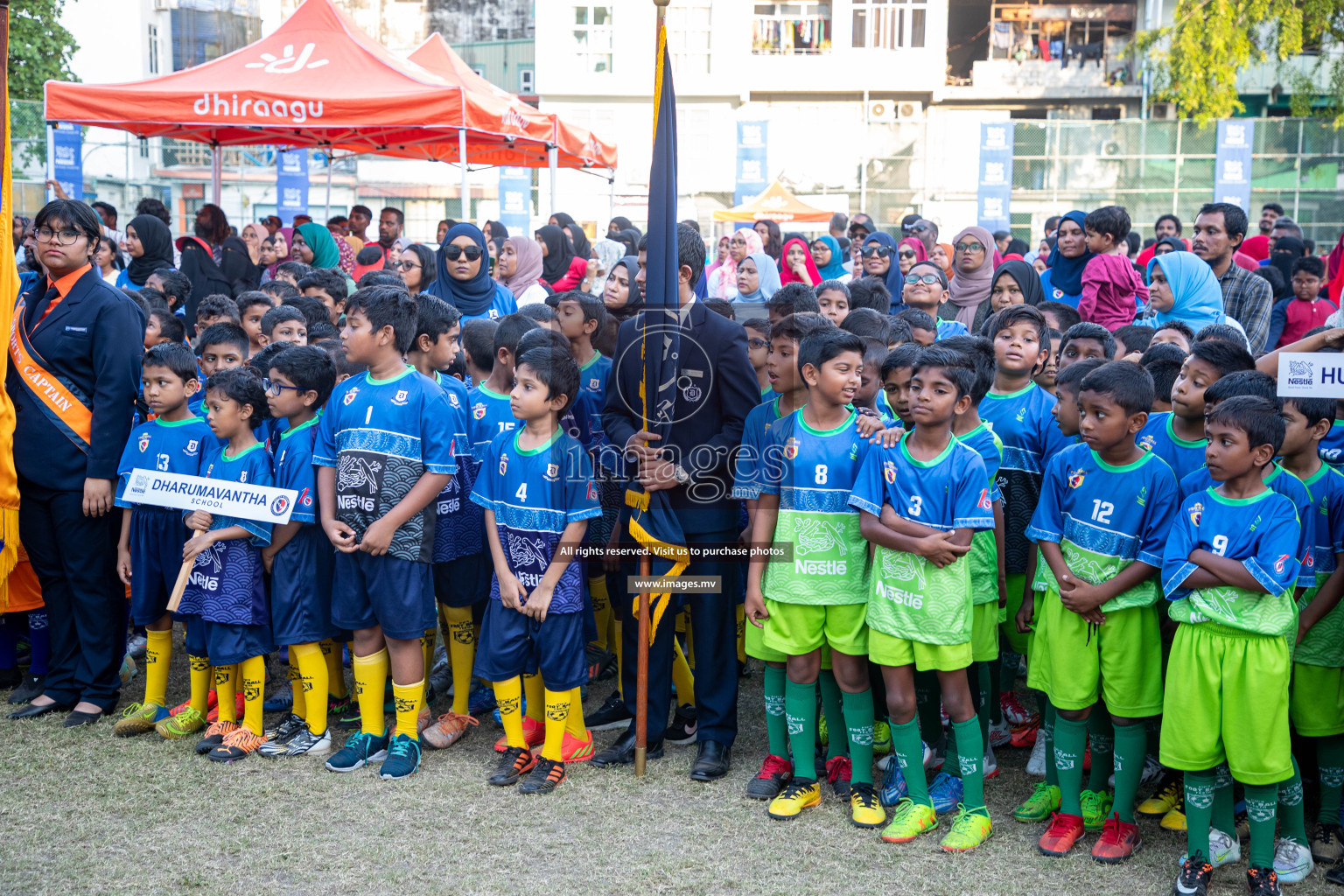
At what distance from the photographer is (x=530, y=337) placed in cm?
412

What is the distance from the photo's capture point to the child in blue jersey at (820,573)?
12.3ft

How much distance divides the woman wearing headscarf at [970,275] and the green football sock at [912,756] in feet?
12.8

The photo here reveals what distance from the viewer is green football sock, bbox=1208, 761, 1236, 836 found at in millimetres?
3357

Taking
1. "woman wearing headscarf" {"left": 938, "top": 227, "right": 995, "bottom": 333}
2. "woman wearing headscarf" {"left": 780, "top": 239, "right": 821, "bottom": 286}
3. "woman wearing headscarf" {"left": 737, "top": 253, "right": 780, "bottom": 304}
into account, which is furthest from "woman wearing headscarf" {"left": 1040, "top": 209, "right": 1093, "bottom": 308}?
"woman wearing headscarf" {"left": 780, "top": 239, "right": 821, "bottom": 286}

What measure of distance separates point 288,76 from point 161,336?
5.49 meters

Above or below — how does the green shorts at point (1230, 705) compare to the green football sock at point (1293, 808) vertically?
above

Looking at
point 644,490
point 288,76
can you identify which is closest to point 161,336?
point 644,490

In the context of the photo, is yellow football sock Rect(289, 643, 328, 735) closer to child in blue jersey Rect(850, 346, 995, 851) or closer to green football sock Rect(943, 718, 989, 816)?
child in blue jersey Rect(850, 346, 995, 851)

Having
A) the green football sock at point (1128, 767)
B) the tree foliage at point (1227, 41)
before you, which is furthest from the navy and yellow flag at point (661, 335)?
the tree foliage at point (1227, 41)

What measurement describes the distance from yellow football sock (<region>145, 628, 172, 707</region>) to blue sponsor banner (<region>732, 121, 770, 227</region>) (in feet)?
59.2

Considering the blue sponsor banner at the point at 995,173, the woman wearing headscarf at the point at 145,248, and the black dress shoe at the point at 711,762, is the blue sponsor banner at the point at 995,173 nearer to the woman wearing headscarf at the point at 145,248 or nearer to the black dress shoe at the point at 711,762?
the woman wearing headscarf at the point at 145,248

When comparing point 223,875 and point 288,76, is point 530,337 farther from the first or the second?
point 288,76

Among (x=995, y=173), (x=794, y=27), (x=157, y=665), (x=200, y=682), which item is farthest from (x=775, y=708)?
(x=794, y=27)

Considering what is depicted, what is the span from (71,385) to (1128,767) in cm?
445
